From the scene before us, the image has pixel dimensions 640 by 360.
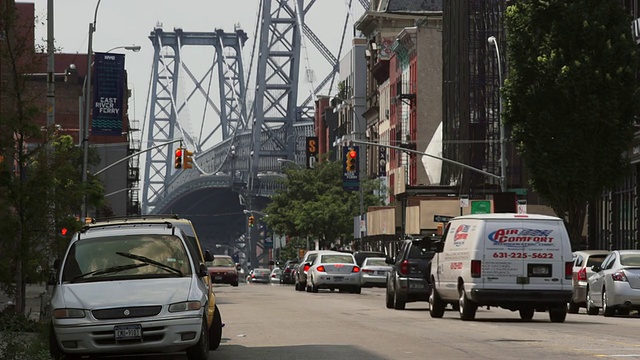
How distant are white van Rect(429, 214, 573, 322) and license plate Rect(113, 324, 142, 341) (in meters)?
11.8

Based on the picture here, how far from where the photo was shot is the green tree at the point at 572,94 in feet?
153

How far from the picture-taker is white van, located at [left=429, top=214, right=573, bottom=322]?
27.5 metres

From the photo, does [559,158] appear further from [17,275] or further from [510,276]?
[17,275]

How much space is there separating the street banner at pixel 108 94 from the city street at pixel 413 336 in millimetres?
34363

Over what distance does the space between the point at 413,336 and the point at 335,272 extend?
1167 inches

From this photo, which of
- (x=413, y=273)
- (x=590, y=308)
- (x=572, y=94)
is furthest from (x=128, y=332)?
(x=572, y=94)

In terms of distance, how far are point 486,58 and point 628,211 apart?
→ 26023 millimetres

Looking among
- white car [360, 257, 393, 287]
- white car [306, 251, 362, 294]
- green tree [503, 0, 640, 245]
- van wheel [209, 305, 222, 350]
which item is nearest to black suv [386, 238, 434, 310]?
green tree [503, 0, 640, 245]

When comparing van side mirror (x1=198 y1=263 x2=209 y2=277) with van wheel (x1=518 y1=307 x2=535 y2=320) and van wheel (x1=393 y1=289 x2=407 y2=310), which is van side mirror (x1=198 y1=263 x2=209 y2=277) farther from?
van wheel (x1=393 y1=289 x2=407 y2=310)

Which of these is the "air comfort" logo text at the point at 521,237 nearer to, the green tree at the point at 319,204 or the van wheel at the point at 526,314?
the van wheel at the point at 526,314

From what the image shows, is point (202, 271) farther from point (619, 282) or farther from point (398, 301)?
point (398, 301)

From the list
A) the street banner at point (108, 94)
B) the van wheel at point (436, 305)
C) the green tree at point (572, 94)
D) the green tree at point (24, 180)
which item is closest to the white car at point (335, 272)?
the green tree at point (572, 94)

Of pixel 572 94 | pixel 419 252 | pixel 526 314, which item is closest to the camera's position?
pixel 526 314

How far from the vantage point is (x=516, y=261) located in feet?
90.8
